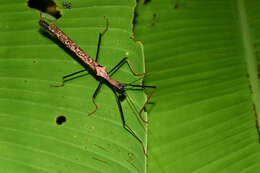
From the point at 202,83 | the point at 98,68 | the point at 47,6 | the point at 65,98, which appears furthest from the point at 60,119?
the point at 202,83

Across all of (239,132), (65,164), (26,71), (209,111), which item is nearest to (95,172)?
(65,164)

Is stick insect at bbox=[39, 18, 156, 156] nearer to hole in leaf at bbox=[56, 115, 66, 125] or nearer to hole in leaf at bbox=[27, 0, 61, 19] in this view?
hole in leaf at bbox=[27, 0, 61, 19]

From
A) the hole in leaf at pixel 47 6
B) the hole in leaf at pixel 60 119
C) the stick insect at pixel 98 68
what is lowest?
the hole in leaf at pixel 60 119

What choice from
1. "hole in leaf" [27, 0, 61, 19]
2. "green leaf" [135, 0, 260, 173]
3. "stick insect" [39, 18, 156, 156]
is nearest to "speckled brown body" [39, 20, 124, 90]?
"stick insect" [39, 18, 156, 156]

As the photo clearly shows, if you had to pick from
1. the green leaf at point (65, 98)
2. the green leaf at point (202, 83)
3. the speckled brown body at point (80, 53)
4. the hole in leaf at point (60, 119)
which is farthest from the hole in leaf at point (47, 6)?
the hole in leaf at point (60, 119)

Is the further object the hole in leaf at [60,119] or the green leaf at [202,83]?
the green leaf at [202,83]

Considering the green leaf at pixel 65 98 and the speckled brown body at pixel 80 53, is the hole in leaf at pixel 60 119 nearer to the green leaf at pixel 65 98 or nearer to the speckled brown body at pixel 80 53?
the green leaf at pixel 65 98

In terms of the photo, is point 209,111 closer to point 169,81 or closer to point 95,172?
point 169,81
